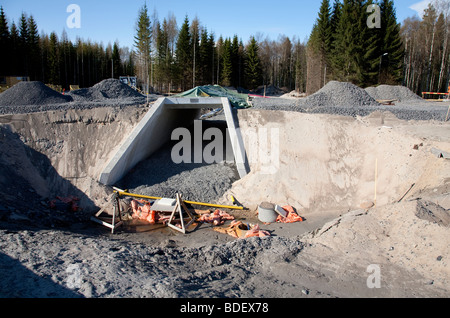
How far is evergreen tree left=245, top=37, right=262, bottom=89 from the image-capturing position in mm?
50594

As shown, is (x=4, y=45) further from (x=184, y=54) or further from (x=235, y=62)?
(x=235, y=62)

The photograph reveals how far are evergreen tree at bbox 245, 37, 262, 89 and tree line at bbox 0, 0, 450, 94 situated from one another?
171 millimetres

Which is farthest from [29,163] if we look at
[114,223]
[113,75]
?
[113,75]

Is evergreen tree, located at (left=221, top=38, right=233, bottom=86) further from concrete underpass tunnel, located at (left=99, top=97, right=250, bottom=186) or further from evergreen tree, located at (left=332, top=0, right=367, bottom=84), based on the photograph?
concrete underpass tunnel, located at (left=99, top=97, right=250, bottom=186)

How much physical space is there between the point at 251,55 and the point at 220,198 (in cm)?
4272

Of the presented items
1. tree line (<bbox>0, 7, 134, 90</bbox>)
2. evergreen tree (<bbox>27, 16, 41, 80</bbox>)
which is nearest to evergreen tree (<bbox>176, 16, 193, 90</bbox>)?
tree line (<bbox>0, 7, 134, 90</bbox>)

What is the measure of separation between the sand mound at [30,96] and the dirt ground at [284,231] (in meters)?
3.11

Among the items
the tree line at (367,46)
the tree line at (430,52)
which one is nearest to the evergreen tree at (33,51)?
the tree line at (367,46)

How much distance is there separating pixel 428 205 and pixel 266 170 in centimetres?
647

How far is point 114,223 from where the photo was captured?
1059 centimetres

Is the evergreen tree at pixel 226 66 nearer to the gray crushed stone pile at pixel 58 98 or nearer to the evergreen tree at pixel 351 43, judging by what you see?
the evergreen tree at pixel 351 43

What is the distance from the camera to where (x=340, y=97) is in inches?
686

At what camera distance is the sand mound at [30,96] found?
16938 millimetres
